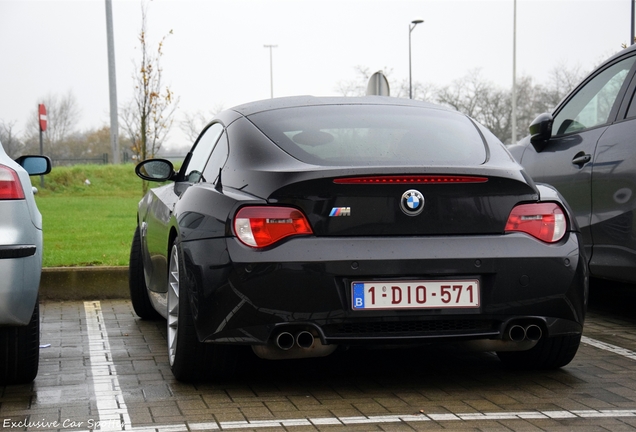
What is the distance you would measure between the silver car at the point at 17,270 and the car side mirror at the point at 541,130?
3.90 metres

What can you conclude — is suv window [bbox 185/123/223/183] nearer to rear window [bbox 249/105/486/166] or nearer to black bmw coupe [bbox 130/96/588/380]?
rear window [bbox 249/105/486/166]

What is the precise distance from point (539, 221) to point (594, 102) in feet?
9.16

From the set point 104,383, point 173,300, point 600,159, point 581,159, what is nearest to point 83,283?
point 173,300

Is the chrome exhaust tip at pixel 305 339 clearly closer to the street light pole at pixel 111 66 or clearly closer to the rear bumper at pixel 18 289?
the rear bumper at pixel 18 289

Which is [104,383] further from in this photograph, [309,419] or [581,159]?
[581,159]

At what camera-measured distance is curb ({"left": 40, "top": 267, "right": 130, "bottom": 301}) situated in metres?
8.17

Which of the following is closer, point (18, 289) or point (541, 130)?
point (18, 289)

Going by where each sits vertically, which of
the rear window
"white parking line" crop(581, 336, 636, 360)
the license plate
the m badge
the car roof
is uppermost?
the car roof

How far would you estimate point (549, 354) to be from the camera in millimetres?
4883

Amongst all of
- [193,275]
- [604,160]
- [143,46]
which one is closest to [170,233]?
[193,275]

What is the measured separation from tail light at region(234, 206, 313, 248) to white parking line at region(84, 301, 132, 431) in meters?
Result: 0.92

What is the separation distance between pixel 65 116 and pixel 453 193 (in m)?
71.1

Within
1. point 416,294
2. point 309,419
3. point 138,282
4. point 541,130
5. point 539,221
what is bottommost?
point 309,419

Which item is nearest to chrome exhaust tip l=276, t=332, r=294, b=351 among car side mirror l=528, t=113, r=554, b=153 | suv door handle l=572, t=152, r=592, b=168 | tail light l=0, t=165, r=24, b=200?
tail light l=0, t=165, r=24, b=200
